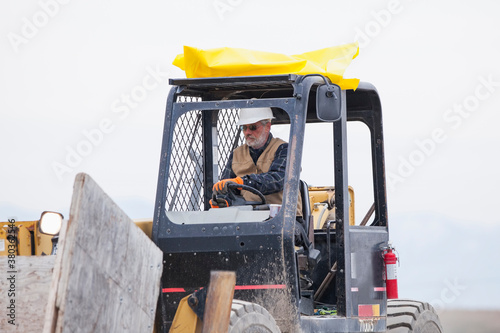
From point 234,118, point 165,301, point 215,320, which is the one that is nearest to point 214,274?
point 215,320

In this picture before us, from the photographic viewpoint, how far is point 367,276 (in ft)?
22.8

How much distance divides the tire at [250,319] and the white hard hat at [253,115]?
1.54 metres

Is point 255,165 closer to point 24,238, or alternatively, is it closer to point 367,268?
point 367,268

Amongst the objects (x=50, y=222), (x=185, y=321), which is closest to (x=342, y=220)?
(x=185, y=321)

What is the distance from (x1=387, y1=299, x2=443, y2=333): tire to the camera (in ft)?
24.6

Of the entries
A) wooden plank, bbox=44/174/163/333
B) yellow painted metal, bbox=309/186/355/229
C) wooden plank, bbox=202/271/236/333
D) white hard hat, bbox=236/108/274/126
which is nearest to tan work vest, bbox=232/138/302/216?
white hard hat, bbox=236/108/274/126

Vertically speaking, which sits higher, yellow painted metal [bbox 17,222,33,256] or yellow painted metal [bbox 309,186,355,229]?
yellow painted metal [bbox 309,186,355,229]

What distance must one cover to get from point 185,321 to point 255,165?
177cm

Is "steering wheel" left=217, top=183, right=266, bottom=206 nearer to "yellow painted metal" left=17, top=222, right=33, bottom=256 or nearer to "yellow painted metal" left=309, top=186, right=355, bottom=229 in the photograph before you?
"yellow painted metal" left=17, top=222, right=33, bottom=256

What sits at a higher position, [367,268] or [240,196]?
[240,196]

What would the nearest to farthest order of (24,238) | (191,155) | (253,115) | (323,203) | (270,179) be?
1. (270,179)
2. (253,115)
3. (191,155)
4. (24,238)
5. (323,203)

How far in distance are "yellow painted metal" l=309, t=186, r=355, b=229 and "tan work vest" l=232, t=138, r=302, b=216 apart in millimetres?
1906

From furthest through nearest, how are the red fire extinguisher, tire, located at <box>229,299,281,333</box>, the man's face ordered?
the red fire extinguisher < the man's face < tire, located at <box>229,299,281,333</box>

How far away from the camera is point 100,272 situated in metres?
4.48
